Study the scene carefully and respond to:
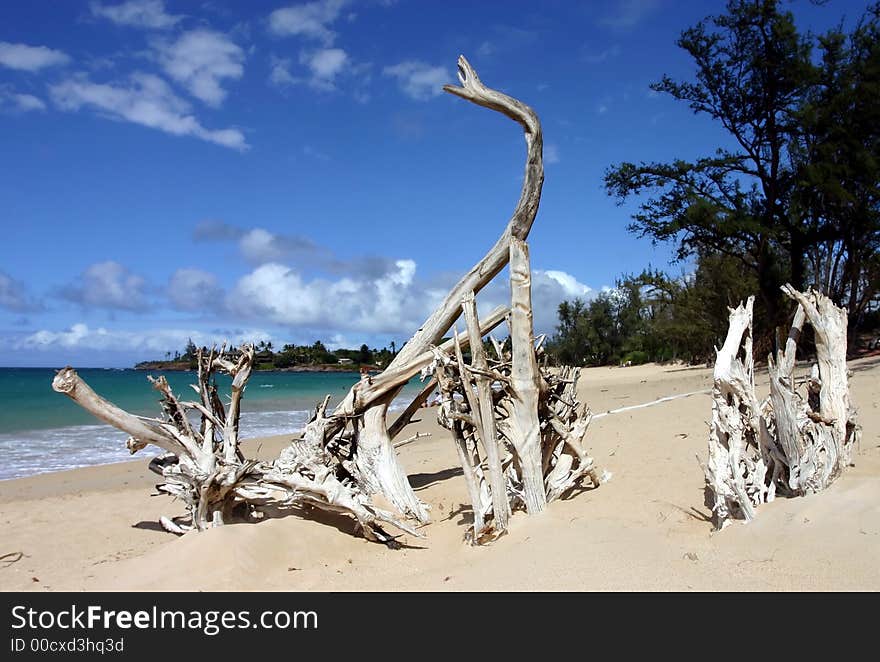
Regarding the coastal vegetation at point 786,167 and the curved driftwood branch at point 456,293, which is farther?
the coastal vegetation at point 786,167

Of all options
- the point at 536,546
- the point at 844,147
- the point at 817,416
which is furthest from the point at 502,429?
the point at 844,147

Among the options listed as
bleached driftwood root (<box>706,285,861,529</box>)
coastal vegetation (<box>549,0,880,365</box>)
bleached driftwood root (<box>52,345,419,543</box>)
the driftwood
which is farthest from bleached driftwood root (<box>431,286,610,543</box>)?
coastal vegetation (<box>549,0,880,365</box>)

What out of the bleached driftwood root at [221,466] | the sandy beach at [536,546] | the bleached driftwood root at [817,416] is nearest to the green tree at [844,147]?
the sandy beach at [536,546]

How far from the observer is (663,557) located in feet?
13.5

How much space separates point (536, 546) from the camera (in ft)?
15.5

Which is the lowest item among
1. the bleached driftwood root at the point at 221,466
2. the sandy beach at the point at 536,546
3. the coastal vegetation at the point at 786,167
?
the sandy beach at the point at 536,546

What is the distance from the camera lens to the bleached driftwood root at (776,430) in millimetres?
4816

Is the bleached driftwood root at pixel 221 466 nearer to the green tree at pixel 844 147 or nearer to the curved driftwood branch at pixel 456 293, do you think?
the curved driftwood branch at pixel 456 293

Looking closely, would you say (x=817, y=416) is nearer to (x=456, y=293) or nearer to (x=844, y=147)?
(x=456, y=293)

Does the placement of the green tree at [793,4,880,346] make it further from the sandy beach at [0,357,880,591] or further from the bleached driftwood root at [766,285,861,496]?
the bleached driftwood root at [766,285,861,496]

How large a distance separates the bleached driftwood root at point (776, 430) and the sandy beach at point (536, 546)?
0.24m

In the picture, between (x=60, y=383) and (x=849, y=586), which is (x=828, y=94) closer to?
(x=849, y=586)

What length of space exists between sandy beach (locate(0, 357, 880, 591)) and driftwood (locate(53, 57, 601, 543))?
31 cm
